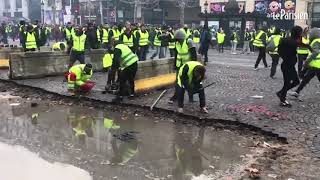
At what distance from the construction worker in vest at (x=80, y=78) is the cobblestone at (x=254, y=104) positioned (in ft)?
1.06

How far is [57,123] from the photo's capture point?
9375mm

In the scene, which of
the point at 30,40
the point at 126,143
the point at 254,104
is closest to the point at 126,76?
the point at 254,104

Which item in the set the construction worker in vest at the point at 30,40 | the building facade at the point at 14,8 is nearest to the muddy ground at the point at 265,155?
the construction worker in vest at the point at 30,40

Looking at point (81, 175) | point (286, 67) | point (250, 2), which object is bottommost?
point (81, 175)

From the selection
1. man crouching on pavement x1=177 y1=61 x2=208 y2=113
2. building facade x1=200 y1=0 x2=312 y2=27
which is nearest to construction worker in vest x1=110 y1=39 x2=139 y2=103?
man crouching on pavement x1=177 y1=61 x2=208 y2=113

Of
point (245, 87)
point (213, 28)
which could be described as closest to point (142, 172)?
point (245, 87)

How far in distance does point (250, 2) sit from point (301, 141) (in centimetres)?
3681

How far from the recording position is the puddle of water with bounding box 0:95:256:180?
6.63 m

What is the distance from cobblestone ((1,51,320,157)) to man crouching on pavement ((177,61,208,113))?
0.32 metres

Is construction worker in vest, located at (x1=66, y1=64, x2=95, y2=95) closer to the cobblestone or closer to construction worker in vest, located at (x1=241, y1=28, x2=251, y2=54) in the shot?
the cobblestone

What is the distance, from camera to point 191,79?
9.19 metres

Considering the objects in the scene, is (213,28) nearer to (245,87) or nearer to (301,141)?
(245,87)

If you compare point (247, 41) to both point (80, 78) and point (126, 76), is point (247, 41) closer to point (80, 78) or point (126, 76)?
point (80, 78)

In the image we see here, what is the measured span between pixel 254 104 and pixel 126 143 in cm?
382
